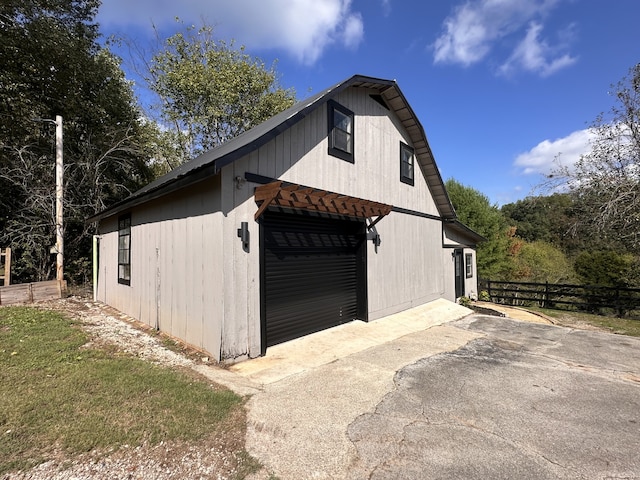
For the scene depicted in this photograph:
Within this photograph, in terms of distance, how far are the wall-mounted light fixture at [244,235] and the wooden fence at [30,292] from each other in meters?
8.49

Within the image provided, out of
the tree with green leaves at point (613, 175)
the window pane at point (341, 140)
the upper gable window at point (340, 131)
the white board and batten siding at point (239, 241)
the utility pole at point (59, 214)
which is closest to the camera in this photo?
the white board and batten siding at point (239, 241)

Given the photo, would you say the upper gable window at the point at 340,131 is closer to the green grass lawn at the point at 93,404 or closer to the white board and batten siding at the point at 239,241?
the white board and batten siding at the point at 239,241

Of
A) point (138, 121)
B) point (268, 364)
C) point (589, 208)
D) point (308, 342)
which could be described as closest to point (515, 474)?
point (268, 364)

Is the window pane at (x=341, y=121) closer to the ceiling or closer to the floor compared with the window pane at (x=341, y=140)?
closer to the ceiling

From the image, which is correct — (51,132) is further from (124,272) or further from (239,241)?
(239,241)

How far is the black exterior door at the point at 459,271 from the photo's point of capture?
1326 centimetres

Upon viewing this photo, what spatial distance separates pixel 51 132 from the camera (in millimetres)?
12695

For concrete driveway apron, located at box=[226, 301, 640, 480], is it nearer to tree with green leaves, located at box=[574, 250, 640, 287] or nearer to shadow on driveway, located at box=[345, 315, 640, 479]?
shadow on driveway, located at box=[345, 315, 640, 479]

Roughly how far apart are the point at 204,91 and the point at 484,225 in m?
19.8

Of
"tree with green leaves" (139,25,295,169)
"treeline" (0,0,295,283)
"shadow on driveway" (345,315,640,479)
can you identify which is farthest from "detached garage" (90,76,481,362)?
"tree with green leaves" (139,25,295,169)

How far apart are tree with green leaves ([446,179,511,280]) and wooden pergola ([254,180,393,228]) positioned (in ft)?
52.7

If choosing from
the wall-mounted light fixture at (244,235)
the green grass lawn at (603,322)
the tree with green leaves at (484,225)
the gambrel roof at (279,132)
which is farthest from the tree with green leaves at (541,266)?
the wall-mounted light fixture at (244,235)

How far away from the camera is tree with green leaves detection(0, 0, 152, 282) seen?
11.4 m

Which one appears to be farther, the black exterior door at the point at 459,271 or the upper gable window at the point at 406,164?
the black exterior door at the point at 459,271
